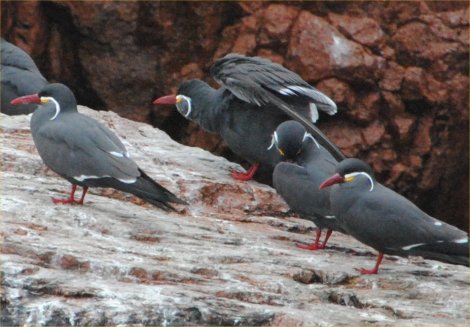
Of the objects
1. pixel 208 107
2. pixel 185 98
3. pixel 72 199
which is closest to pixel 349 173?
pixel 72 199

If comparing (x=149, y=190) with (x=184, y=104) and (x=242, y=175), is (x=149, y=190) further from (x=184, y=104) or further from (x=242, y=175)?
(x=184, y=104)

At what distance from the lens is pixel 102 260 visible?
7602 mm

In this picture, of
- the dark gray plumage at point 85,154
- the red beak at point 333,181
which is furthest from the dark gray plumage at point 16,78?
the red beak at point 333,181

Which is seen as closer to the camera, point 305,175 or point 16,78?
point 305,175

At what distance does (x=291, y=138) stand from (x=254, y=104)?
5.25 ft

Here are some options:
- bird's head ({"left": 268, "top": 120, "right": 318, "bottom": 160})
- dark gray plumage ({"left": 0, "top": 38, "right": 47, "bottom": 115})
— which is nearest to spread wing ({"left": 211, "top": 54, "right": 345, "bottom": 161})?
bird's head ({"left": 268, "top": 120, "right": 318, "bottom": 160})

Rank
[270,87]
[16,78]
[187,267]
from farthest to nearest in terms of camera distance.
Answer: [16,78] → [270,87] → [187,267]

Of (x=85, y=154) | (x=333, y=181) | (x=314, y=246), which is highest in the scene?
(x=333, y=181)

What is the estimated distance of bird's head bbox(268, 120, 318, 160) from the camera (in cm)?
970

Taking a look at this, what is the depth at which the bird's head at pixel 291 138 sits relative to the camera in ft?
31.8

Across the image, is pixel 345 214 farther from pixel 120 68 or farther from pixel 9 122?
pixel 120 68

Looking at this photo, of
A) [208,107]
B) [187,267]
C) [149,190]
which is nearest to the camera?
[187,267]

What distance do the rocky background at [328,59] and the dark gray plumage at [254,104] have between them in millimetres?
2411

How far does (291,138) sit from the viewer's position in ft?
31.8
